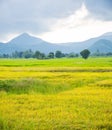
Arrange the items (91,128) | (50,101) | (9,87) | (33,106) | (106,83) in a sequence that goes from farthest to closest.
A: (106,83) < (9,87) < (50,101) < (33,106) < (91,128)

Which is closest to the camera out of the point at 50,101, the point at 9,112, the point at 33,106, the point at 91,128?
the point at 91,128

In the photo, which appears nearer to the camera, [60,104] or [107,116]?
[107,116]

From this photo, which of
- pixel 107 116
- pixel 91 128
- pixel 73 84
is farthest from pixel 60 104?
pixel 73 84

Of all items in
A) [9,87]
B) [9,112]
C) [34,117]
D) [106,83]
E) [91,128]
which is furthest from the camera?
[106,83]

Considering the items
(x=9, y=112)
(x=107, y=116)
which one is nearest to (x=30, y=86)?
(x=9, y=112)

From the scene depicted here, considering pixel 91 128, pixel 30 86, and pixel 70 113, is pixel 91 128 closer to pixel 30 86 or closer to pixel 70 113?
pixel 70 113

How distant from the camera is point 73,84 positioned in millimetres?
29641

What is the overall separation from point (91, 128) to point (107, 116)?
217 cm

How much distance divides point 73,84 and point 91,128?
16.6 meters

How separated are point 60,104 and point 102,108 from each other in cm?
246

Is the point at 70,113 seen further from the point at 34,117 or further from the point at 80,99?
the point at 80,99

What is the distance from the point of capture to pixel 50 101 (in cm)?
1920

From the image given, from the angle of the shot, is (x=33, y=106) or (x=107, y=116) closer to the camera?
(x=107, y=116)

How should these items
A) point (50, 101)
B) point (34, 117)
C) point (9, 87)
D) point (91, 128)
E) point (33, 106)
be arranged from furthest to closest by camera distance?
point (9, 87) → point (50, 101) → point (33, 106) → point (34, 117) → point (91, 128)
